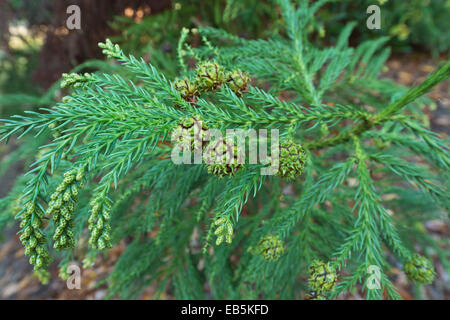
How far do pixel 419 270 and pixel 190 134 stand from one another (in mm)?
874

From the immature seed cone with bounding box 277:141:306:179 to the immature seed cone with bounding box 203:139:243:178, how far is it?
0.11 meters

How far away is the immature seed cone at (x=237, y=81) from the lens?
0.79 m

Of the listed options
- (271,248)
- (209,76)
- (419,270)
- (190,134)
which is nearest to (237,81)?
(209,76)

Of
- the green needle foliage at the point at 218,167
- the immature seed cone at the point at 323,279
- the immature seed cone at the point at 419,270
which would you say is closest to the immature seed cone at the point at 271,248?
the green needle foliage at the point at 218,167

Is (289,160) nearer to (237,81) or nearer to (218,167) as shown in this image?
(218,167)

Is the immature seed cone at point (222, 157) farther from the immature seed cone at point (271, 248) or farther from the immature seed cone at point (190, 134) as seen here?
the immature seed cone at point (271, 248)

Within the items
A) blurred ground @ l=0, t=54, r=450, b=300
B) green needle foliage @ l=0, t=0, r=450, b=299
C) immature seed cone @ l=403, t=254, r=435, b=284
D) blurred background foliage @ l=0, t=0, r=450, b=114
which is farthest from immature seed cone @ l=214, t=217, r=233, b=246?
blurred ground @ l=0, t=54, r=450, b=300

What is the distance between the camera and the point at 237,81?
794 millimetres

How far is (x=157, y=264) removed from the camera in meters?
1.51

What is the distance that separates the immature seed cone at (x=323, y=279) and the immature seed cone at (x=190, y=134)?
Answer: 0.52m

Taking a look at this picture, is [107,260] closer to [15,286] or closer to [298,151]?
[15,286]

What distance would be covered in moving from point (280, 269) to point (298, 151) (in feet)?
2.14

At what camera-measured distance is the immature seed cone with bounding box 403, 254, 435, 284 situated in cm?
90

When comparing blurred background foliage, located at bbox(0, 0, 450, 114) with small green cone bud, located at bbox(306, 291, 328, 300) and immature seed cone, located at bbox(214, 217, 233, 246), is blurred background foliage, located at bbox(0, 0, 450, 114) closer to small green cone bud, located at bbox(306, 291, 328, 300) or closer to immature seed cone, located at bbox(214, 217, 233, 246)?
immature seed cone, located at bbox(214, 217, 233, 246)
